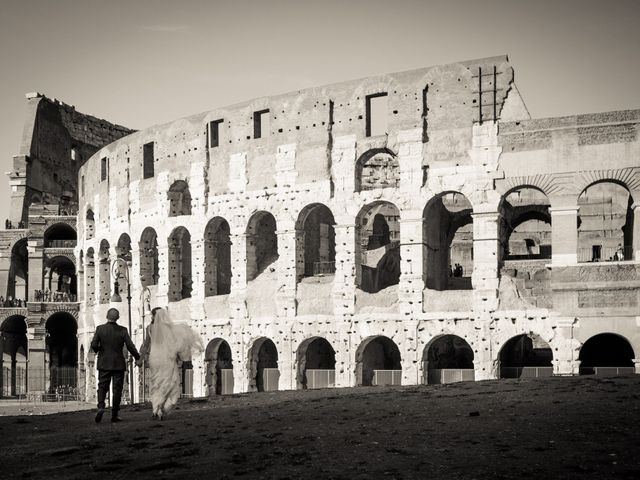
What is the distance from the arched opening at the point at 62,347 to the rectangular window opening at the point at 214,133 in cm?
1469

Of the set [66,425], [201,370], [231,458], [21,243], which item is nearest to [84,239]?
[21,243]

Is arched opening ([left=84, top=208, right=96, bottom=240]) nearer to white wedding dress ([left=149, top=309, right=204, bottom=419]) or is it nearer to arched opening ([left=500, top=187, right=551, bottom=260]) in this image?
arched opening ([left=500, top=187, right=551, bottom=260])

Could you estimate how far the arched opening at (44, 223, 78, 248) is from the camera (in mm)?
44062

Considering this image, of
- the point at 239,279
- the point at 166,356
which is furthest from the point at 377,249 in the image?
the point at 166,356

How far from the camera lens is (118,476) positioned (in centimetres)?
916

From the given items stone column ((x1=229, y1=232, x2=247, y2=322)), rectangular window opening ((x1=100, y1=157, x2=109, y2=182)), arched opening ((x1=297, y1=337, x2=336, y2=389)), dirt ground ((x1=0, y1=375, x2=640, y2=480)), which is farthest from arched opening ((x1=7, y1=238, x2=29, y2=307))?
dirt ground ((x1=0, y1=375, x2=640, y2=480))

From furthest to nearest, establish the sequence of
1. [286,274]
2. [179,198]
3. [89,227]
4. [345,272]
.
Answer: [89,227] < [179,198] < [286,274] < [345,272]

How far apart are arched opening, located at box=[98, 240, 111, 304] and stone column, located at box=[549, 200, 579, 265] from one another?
65.1 ft

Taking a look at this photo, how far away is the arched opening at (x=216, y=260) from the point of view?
31547 mm

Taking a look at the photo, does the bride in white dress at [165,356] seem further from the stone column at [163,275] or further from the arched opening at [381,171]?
the arched opening at [381,171]

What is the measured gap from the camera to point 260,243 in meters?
31.1

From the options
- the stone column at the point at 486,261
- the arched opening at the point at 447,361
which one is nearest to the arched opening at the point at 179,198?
the arched opening at the point at 447,361

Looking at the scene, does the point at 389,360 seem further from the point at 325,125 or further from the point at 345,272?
the point at 325,125

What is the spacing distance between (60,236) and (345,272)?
22.5 metres
